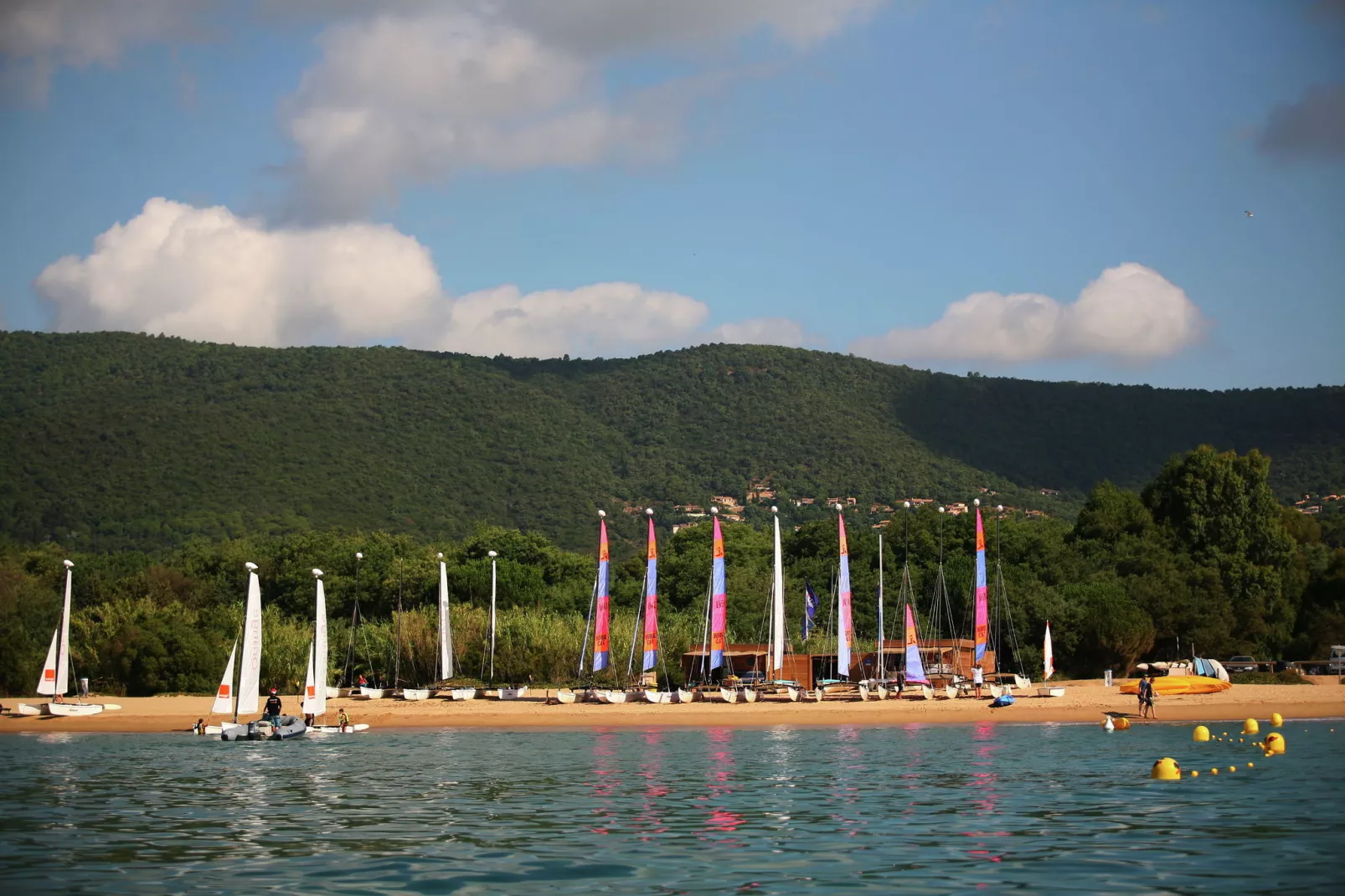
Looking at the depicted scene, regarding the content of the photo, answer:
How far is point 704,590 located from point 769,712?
1157 inches

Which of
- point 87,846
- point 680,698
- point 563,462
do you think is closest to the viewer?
→ point 87,846

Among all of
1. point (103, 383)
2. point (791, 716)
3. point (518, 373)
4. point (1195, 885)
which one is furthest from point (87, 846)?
point (518, 373)

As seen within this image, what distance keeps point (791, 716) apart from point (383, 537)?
156 ft

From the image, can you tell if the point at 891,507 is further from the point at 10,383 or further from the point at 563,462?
the point at 10,383

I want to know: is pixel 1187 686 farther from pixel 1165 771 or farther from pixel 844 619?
pixel 1165 771

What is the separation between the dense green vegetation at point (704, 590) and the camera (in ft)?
233

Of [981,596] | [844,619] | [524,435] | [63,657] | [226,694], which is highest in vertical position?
[524,435]

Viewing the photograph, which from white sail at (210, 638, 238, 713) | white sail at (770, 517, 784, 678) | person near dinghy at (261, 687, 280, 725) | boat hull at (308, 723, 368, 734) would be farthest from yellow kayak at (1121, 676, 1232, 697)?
white sail at (210, 638, 238, 713)

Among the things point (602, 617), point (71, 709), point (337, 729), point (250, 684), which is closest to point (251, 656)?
point (250, 684)

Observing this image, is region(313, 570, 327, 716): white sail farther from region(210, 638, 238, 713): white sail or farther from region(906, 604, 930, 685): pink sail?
region(906, 604, 930, 685): pink sail

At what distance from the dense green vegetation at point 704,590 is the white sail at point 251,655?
16.6 meters

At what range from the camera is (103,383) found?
147 m

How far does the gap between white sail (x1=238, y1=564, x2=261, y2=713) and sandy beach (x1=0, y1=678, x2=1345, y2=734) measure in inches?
195

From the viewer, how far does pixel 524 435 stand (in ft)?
526
